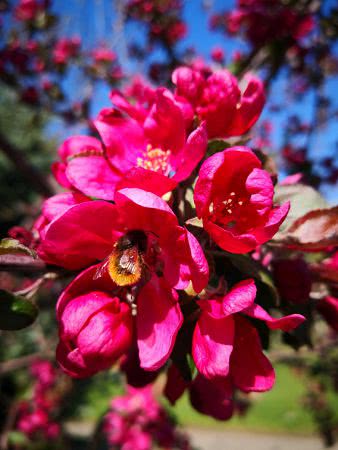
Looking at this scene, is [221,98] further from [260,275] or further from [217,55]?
[217,55]

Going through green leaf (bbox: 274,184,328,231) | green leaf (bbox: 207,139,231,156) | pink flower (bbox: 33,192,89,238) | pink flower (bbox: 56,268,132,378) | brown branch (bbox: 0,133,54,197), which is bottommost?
brown branch (bbox: 0,133,54,197)

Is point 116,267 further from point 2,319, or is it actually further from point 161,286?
point 2,319

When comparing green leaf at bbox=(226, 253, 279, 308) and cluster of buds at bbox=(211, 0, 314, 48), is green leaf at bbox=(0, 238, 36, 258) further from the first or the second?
cluster of buds at bbox=(211, 0, 314, 48)

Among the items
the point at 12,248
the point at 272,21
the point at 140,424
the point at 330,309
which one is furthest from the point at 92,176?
the point at 140,424

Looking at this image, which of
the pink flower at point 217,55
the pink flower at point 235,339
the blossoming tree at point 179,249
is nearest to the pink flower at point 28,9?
the pink flower at point 217,55

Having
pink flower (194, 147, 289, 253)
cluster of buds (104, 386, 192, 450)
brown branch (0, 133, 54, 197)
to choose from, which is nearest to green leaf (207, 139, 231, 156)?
pink flower (194, 147, 289, 253)

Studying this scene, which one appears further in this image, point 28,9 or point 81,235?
point 28,9
